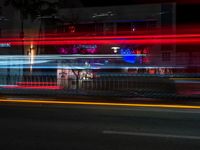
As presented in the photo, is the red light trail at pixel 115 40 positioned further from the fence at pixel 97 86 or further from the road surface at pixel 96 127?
the road surface at pixel 96 127

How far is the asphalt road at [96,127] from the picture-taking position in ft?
23.9

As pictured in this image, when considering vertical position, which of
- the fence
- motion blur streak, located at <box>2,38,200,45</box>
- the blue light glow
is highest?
motion blur streak, located at <box>2,38,200,45</box>

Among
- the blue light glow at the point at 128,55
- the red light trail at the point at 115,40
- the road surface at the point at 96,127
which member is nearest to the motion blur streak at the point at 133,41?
Result: the red light trail at the point at 115,40

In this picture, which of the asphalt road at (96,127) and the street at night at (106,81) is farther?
the street at night at (106,81)

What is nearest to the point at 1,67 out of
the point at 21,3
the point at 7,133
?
the point at 21,3

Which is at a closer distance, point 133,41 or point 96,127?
point 96,127

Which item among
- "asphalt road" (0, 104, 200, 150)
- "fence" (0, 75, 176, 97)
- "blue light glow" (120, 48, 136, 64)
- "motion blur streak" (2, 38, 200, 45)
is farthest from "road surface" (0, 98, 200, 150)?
"motion blur streak" (2, 38, 200, 45)

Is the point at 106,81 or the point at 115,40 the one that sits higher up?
the point at 115,40

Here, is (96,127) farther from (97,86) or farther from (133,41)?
(133,41)

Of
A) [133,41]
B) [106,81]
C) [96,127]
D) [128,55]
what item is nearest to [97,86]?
[106,81]

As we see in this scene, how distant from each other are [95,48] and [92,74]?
462 millimetres

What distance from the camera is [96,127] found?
8391mm

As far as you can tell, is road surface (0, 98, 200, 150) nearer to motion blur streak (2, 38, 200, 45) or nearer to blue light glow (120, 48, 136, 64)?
blue light glow (120, 48, 136, 64)

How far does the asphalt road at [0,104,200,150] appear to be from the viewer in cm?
728
